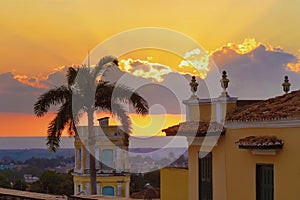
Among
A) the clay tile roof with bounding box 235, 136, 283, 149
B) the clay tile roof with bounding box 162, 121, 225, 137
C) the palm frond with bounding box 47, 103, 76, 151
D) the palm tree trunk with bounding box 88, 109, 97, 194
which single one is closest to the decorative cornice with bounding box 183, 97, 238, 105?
the clay tile roof with bounding box 162, 121, 225, 137

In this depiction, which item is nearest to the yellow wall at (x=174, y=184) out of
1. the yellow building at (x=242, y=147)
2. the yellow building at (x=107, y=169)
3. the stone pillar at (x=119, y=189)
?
the yellow building at (x=242, y=147)

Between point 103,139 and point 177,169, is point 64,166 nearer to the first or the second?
point 103,139

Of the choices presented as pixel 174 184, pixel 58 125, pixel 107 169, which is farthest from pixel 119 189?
pixel 174 184

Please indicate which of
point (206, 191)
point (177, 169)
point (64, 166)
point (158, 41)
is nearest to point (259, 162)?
point (206, 191)

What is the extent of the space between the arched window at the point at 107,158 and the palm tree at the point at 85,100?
7.13 m

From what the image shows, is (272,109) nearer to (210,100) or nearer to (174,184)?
(210,100)

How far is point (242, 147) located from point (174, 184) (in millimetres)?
5410

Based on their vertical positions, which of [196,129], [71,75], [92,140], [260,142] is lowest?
[92,140]

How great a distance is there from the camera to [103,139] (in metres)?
26.6

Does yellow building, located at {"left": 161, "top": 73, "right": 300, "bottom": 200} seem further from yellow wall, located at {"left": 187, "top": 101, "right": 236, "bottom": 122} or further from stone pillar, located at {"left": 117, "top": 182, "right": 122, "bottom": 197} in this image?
stone pillar, located at {"left": 117, "top": 182, "right": 122, "bottom": 197}

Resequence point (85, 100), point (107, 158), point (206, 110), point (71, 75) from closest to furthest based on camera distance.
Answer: point (206, 110) → point (85, 100) → point (71, 75) → point (107, 158)

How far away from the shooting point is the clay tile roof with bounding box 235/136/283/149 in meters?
11.3

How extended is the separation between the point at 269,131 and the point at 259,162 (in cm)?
75

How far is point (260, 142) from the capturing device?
11.6m
